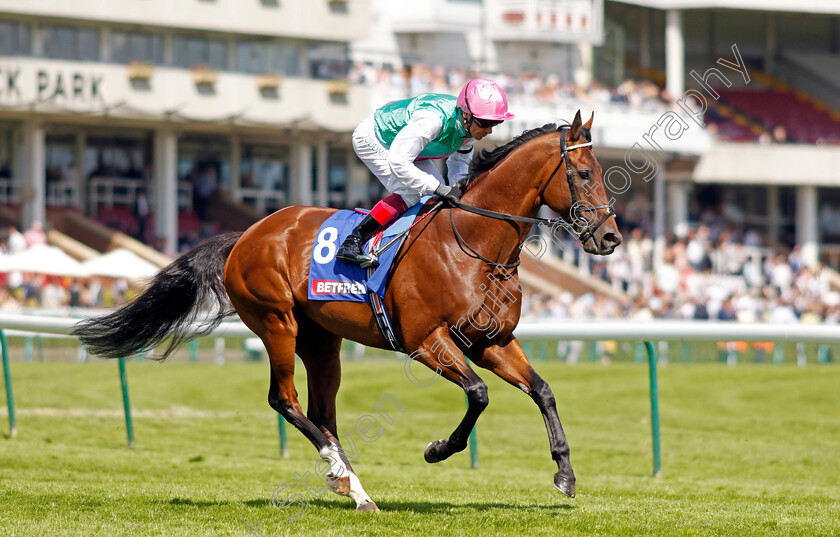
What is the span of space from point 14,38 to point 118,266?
7.62m

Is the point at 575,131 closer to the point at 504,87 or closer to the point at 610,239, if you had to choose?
the point at 610,239

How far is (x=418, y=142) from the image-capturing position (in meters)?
5.19

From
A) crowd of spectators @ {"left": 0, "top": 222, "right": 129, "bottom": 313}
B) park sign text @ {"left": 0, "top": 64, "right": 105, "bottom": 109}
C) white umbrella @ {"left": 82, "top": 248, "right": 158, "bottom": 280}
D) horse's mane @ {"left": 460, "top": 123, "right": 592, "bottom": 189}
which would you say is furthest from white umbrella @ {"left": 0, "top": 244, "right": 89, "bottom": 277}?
horse's mane @ {"left": 460, "top": 123, "right": 592, "bottom": 189}

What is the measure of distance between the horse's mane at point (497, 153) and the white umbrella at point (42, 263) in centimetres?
1321

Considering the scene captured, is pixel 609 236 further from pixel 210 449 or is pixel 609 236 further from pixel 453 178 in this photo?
pixel 210 449

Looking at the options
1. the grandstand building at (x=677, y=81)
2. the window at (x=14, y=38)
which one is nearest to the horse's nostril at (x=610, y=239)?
the window at (x=14, y=38)

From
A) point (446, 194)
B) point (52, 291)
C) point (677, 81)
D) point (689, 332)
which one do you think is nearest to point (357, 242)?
→ point (446, 194)

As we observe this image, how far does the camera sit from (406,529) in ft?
15.1

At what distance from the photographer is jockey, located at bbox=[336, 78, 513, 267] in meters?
5.17

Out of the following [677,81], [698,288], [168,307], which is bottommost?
[698,288]

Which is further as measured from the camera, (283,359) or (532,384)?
(283,359)

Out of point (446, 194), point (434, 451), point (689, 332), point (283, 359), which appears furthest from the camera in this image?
point (689, 332)

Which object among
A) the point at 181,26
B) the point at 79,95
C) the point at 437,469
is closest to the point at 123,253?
the point at 79,95

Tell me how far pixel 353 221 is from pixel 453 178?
58cm
